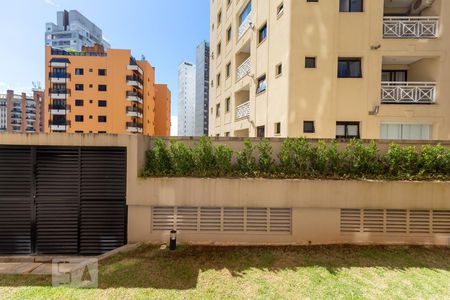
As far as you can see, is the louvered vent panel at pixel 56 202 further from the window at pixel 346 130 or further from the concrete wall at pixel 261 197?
the window at pixel 346 130

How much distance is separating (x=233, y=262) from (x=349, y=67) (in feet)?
38.6

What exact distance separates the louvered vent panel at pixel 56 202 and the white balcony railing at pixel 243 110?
13250 mm

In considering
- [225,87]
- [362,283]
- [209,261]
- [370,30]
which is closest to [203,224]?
[209,261]

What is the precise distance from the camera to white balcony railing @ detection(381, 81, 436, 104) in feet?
40.2

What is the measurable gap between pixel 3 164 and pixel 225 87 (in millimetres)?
19205

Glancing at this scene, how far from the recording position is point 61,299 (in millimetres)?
4652

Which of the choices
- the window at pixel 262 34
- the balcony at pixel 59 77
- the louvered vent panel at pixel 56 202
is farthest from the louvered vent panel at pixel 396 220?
the balcony at pixel 59 77

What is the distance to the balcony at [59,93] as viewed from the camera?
145 ft

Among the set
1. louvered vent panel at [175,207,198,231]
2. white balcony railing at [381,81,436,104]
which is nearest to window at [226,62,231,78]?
white balcony railing at [381,81,436,104]

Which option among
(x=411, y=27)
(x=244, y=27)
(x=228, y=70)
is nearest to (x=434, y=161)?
(x=411, y=27)

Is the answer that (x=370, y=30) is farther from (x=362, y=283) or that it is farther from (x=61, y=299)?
(x=61, y=299)

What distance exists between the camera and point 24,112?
9081 centimetres

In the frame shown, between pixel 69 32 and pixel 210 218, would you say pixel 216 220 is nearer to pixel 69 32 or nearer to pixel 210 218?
pixel 210 218

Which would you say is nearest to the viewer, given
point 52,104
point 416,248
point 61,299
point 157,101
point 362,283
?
point 61,299
